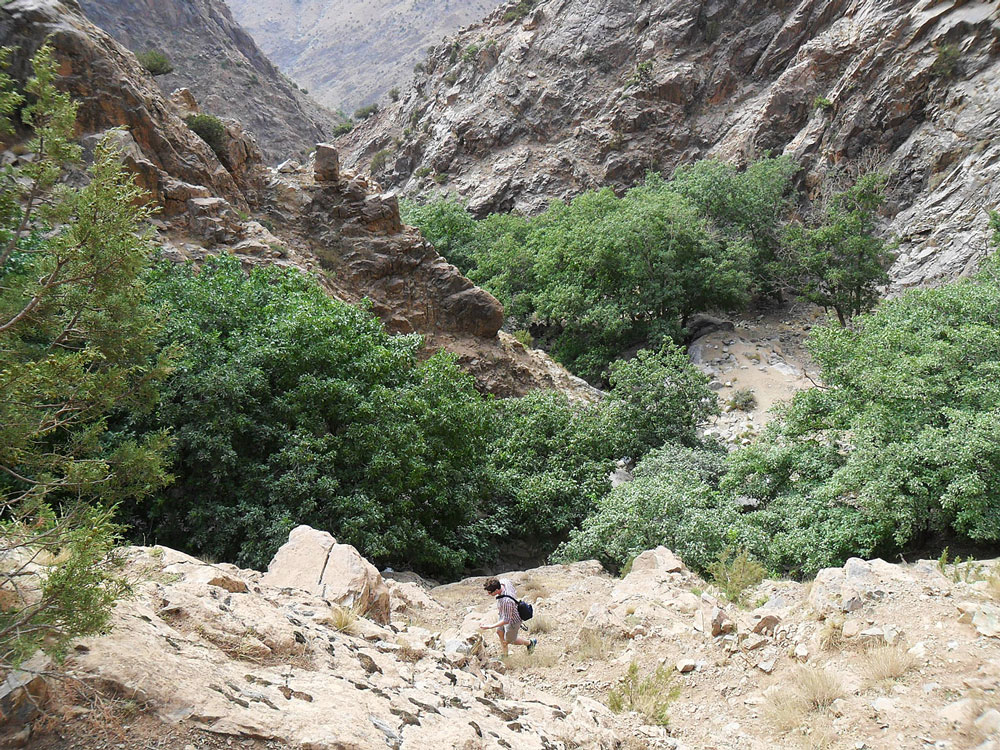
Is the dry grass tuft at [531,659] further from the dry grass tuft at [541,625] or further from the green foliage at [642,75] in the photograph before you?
the green foliage at [642,75]

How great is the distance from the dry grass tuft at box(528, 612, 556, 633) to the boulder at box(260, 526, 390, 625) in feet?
7.56

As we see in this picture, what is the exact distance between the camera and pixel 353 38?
444 feet

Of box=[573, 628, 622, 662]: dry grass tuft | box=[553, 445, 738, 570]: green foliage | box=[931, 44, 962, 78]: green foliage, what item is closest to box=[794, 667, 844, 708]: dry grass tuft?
box=[573, 628, 622, 662]: dry grass tuft

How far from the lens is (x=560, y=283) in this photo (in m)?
31.3

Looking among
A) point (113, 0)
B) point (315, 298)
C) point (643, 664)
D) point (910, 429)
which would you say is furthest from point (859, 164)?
point (113, 0)

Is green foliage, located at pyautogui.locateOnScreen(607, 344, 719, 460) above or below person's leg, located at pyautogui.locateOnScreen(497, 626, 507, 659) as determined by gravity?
above

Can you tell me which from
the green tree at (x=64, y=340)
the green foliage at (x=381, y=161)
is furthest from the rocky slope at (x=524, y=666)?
the green foliage at (x=381, y=161)

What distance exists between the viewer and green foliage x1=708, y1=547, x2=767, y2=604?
28.1 ft

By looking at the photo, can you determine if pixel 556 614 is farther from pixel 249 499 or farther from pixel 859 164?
pixel 859 164

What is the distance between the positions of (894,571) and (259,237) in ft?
58.3

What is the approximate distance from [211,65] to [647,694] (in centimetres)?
7965

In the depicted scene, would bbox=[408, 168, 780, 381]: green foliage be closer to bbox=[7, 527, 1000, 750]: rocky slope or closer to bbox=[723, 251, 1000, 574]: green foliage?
bbox=[723, 251, 1000, 574]: green foliage

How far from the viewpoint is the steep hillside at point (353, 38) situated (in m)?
118

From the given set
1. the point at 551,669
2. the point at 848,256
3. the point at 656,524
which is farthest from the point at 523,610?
the point at 848,256
